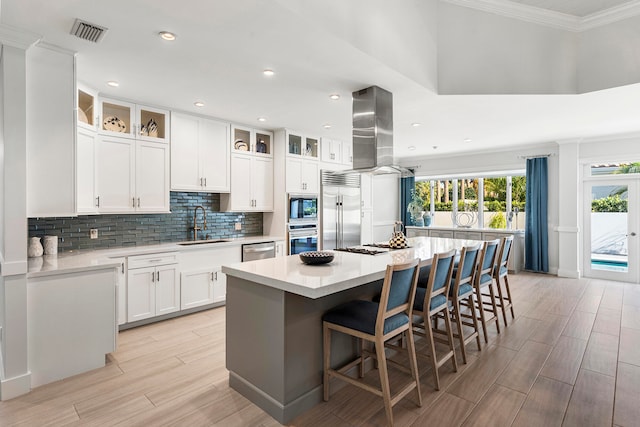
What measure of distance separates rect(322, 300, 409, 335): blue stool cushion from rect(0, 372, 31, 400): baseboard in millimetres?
2129

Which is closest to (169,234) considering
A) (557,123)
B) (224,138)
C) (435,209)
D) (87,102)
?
(224,138)

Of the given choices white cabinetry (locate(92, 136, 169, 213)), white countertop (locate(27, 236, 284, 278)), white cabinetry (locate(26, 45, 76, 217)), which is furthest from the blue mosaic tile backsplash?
white cabinetry (locate(26, 45, 76, 217))

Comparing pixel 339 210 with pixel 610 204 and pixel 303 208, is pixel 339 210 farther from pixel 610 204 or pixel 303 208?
pixel 610 204

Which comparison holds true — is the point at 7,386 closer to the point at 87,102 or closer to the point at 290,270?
the point at 290,270

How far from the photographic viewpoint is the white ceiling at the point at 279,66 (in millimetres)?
2152

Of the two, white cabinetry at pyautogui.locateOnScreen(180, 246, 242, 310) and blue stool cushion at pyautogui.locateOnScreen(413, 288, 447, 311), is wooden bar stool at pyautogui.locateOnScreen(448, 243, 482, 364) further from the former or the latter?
white cabinetry at pyautogui.locateOnScreen(180, 246, 242, 310)

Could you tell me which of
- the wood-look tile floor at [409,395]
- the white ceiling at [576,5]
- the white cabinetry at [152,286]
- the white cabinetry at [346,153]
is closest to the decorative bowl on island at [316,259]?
the wood-look tile floor at [409,395]

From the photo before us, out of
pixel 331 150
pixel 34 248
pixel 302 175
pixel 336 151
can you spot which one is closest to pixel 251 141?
pixel 302 175

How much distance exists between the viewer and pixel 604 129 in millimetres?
5215

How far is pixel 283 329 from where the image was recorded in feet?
6.84

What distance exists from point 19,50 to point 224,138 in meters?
2.46

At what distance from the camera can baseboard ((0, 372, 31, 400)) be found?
7.50 feet

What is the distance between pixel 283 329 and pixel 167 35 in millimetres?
2139

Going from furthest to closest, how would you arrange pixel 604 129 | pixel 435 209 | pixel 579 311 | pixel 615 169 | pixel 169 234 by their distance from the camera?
pixel 435 209, pixel 615 169, pixel 604 129, pixel 169 234, pixel 579 311
